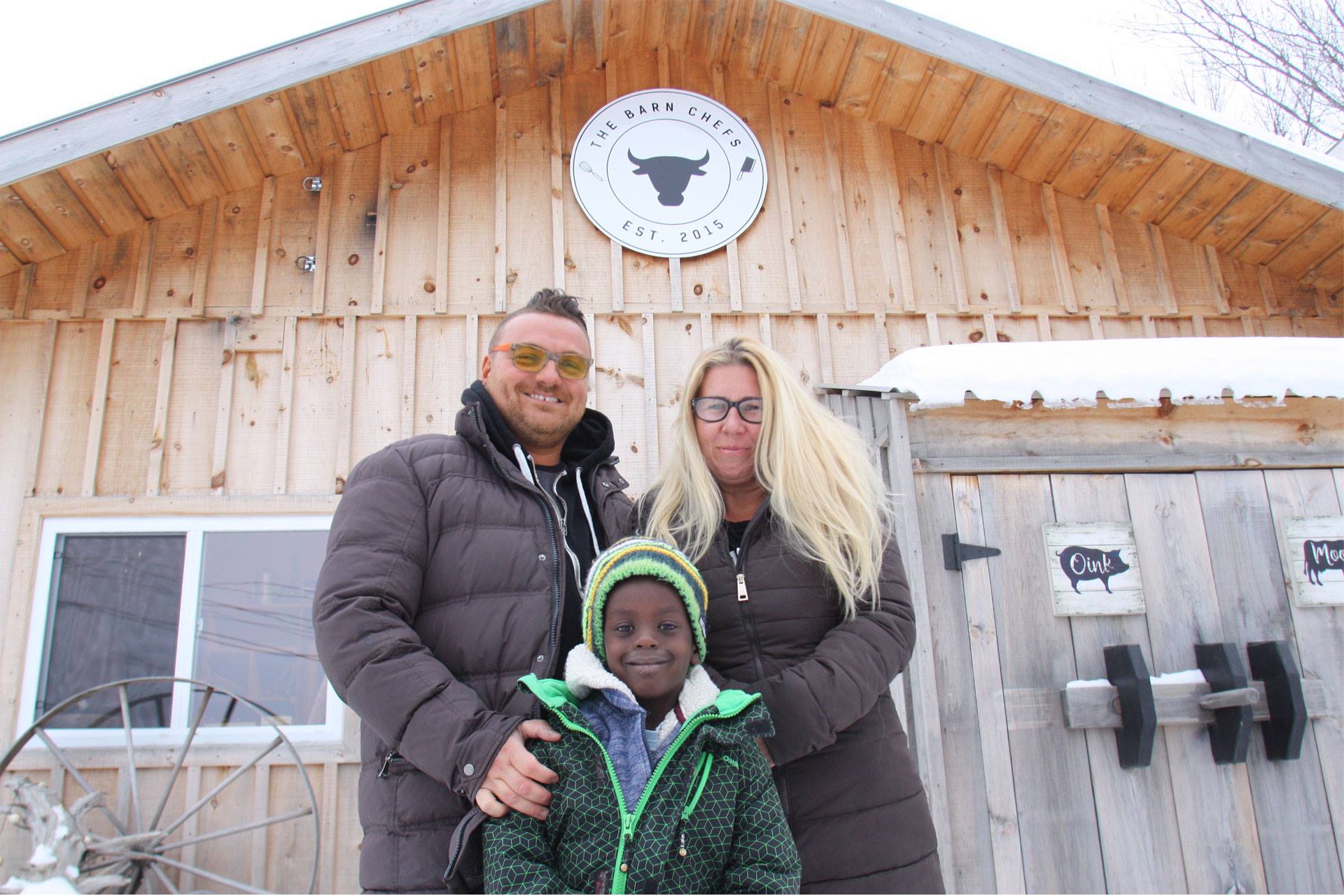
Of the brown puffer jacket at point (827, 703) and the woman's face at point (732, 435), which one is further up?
the woman's face at point (732, 435)

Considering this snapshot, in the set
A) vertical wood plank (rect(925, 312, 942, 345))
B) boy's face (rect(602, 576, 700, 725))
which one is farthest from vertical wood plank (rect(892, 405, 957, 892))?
boy's face (rect(602, 576, 700, 725))

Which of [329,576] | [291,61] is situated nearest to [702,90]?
[291,61]

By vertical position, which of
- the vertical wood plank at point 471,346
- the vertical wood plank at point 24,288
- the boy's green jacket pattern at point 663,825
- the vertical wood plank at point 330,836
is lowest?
the vertical wood plank at point 330,836

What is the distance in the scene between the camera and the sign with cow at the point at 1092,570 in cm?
371

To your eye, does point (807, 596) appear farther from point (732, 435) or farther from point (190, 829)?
point (190, 829)

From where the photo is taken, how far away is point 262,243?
4336 millimetres

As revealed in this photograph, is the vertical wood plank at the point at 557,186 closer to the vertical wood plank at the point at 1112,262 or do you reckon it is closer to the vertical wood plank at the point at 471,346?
the vertical wood plank at the point at 471,346

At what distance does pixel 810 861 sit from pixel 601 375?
8.71 ft

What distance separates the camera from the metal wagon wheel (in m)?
3.39

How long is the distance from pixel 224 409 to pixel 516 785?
3.02 metres

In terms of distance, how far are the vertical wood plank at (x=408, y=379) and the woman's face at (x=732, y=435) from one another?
210 centimetres

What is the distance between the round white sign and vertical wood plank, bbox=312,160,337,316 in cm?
118

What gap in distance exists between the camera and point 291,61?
154 inches

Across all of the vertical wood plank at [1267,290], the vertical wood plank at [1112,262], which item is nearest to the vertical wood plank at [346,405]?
the vertical wood plank at [1112,262]
